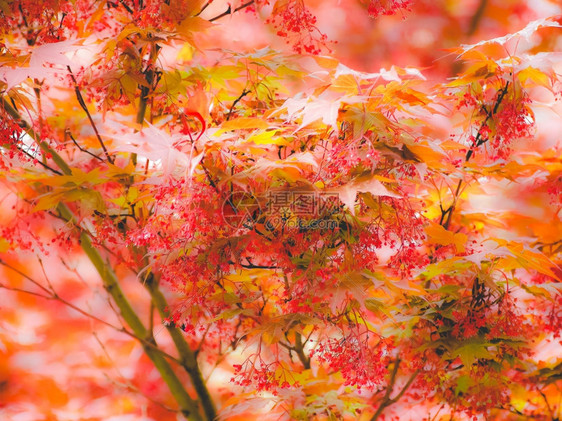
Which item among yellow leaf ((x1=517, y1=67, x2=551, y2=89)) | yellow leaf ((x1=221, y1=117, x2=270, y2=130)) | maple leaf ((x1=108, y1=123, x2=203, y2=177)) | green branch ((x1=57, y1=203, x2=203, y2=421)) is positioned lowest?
green branch ((x1=57, y1=203, x2=203, y2=421))

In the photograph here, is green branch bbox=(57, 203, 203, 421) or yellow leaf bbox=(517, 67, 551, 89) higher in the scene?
yellow leaf bbox=(517, 67, 551, 89)

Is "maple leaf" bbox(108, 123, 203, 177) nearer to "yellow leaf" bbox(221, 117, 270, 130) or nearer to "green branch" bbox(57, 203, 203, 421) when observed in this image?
"yellow leaf" bbox(221, 117, 270, 130)

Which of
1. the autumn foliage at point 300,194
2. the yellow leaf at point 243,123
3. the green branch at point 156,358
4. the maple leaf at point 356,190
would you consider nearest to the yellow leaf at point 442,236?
the autumn foliage at point 300,194

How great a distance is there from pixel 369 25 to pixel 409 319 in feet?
3.95

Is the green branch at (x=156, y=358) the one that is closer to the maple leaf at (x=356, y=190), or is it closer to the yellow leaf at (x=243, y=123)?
the yellow leaf at (x=243, y=123)

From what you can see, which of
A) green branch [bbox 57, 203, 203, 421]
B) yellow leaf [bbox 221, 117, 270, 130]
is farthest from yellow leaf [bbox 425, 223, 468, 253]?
green branch [bbox 57, 203, 203, 421]

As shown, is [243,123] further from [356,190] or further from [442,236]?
[442,236]

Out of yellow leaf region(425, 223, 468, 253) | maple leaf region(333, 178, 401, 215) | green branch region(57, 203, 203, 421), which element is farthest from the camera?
green branch region(57, 203, 203, 421)

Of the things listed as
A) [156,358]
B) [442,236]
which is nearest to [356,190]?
[442,236]

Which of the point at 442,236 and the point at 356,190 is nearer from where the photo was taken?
the point at 356,190

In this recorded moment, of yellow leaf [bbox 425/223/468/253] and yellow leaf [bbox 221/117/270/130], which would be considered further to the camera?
yellow leaf [bbox 425/223/468/253]

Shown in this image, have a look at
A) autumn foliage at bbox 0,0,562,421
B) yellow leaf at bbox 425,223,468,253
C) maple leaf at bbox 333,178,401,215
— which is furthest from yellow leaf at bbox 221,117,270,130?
yellow leaf at bbox 425,223,468,253

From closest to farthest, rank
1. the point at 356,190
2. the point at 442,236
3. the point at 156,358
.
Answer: the point at 356,190 < the point at 442,236 < the point at 156,358

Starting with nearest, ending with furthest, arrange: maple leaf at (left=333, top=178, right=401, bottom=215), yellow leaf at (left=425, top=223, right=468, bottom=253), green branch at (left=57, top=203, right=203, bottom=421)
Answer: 1. maple leaf at (left=333, top=178, right=401, bottom=215)
2. yellow leaf at (left=425, top=223, right=468, bottom=253)
3. green branch at (left=57, top=203, right=203, bottom=421)
